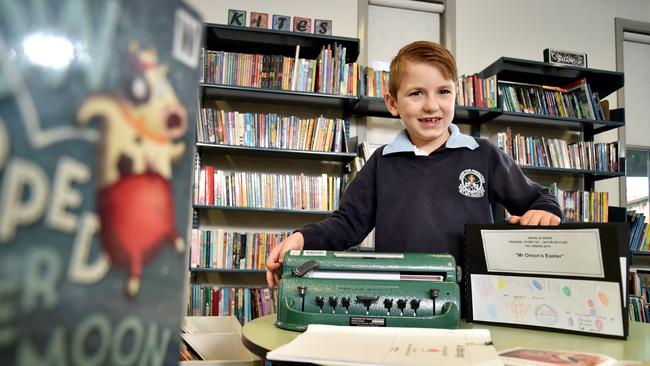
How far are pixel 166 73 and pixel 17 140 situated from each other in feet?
0.28

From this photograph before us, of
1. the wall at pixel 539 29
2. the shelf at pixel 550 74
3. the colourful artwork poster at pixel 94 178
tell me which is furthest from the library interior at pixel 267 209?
the wall at pixel 539 29

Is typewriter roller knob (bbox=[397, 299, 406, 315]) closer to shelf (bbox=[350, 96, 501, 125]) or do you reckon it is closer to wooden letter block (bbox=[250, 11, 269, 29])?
shelf (bbox=[350, 96, 501, 125])

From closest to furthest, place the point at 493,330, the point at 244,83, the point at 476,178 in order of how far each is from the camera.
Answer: the point at 493,330 → the point at 476,178 → the point at 244,83

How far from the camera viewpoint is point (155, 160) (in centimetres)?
26

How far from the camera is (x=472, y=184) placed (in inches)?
52.7

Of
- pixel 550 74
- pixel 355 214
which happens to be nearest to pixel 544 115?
pixel 550 74

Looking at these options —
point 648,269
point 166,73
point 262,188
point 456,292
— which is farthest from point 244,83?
point 648,269

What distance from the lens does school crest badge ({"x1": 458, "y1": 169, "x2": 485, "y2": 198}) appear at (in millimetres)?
1337

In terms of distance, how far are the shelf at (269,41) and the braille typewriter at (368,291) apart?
2.29m

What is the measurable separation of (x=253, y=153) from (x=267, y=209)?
433 millimetres

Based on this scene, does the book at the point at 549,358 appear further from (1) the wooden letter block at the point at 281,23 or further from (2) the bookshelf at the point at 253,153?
(1) the wooden letter block at the point at 281,23

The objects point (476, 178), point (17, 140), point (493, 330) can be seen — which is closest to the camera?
point (17, 140)

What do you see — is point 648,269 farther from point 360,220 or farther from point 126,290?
point 126,290

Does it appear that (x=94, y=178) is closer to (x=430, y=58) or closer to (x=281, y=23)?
(x=430, y=58)
